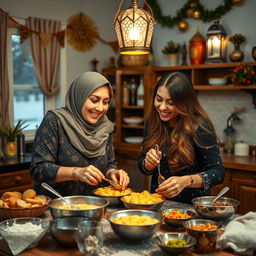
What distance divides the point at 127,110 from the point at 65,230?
3587 millimetres

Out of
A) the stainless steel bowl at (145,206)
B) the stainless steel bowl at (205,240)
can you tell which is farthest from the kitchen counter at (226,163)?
the stainless steel bowl at (205,240)

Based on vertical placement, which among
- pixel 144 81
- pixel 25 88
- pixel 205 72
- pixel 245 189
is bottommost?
pixel 245 189

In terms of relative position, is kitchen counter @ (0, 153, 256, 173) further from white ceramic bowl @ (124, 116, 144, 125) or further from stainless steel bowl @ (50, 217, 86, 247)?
stainless steel bowl @ (50, 217, 86, 247)

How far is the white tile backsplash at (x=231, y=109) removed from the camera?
4309 mm

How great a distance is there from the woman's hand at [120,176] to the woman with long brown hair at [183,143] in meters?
0.17

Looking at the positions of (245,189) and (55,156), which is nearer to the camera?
(55,156)

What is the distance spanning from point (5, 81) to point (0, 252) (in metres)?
2.89

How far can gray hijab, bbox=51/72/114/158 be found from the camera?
2354 mm

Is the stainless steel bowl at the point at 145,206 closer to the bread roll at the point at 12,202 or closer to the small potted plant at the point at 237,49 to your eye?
the bread roll at the point at 12,202

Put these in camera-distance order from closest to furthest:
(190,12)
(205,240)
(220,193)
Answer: (205,240), (220,193), (190,12)

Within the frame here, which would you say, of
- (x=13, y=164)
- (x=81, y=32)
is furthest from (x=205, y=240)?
(x=81, y=32)

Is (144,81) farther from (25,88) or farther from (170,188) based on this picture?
(170,188)

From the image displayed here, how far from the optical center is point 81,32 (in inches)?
195

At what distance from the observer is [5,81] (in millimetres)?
4188
